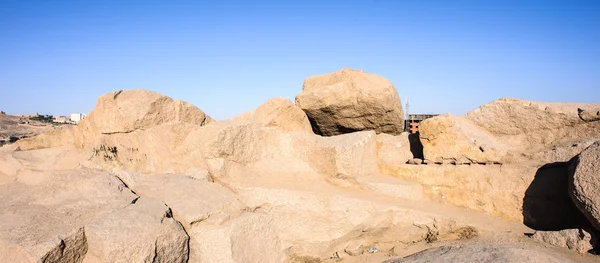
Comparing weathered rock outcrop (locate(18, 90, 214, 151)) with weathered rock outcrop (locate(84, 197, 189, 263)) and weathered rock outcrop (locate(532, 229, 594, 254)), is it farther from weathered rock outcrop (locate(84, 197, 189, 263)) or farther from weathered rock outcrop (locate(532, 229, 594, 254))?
weathered rock outcrop (locate(532, 229, 594, 254))

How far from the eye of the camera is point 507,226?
3.76 meters

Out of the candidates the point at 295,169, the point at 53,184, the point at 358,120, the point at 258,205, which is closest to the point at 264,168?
the point at 295,169

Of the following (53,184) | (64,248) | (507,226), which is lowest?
(507,226)

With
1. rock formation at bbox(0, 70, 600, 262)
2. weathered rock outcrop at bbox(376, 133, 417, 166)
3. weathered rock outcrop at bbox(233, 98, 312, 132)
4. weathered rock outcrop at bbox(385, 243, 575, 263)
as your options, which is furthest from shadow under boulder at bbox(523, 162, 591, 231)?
weathered rock outcrop at bbox(233, 98, 312, 132)

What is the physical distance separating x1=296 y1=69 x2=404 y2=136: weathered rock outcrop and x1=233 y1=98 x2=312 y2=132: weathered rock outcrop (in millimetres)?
190

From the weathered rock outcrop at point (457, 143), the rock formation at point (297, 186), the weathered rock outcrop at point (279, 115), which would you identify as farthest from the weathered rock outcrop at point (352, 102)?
the weathered rock outcrop at point (457, 143)

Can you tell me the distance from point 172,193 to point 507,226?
3365 millimetres

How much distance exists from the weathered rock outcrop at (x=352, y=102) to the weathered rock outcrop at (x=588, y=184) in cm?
242

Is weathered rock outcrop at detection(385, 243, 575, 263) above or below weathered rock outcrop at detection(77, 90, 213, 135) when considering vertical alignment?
below

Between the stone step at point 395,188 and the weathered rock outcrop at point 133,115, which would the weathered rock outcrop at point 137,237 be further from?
the stone step at point 395,188

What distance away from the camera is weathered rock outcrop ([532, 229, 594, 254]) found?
3.07 m

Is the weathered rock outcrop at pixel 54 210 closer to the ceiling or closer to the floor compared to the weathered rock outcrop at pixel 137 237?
closer to the ceiling

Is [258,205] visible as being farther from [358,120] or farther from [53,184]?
[358,120]

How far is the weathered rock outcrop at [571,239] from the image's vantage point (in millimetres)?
3068
